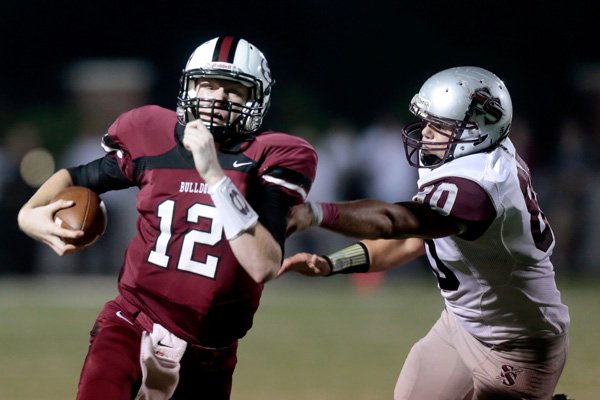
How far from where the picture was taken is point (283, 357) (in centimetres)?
687

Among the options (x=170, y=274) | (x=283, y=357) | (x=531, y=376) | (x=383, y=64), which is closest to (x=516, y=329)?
(x=531, y=376)

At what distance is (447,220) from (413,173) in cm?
742

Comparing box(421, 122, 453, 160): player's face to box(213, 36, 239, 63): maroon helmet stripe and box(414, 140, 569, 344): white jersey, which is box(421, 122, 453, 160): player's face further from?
box(213, 36, 239, 63): maroon helmet stripe

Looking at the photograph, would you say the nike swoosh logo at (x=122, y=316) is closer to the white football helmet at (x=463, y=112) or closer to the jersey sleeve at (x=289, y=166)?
the jersey sleeve at (x=289, y=166)

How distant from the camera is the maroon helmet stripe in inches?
148

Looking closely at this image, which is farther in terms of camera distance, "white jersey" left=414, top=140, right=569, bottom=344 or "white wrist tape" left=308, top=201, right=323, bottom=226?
"white jersey" left=414, top=140, right=569, bottom=344

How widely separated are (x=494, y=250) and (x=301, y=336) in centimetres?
398

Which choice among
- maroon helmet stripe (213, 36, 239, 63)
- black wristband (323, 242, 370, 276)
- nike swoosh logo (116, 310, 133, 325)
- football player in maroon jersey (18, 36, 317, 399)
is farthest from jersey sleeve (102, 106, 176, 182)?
black wristband (323, 242, 370, 276)

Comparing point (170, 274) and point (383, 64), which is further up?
point (170, 274)

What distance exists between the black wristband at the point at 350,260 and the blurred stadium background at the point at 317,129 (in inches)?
59.6

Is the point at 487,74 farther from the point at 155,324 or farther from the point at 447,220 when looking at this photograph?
the point at 155,324

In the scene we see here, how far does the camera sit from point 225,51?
3.79 metres

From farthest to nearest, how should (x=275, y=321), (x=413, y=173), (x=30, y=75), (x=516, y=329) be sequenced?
(x=30, y=75) < (x=413, y=173) < (x=275, y=321) < (x=516, y=329)

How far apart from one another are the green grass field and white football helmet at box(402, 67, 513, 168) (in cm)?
211
